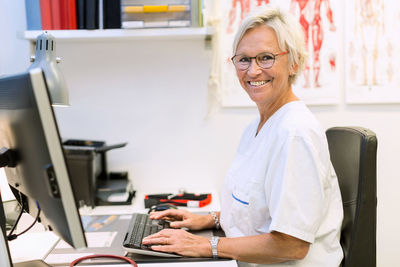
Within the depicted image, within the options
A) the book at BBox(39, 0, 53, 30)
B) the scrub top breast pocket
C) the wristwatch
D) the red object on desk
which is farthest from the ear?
the book at BBox(39, 0, 53, 30)

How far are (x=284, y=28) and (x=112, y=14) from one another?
36.3 inches

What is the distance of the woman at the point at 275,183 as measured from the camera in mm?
977

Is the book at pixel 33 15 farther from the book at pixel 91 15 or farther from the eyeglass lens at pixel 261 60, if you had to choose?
the eyeglass lens at pixel 261 60

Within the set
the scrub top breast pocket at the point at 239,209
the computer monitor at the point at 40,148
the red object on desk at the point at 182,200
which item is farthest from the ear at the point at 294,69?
the computer monitor at the point at 40,148

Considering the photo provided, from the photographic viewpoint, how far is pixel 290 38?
3.77 ft

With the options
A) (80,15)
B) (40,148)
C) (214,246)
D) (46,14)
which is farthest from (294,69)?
(46,14)

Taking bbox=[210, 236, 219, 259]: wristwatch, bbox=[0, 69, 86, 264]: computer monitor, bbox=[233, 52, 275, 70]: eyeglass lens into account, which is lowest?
bbox=[210, 236, 219, 259]: wristwatch

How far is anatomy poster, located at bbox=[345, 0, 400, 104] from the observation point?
1.92 meters

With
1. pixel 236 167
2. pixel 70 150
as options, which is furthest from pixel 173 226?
pixel 70 150

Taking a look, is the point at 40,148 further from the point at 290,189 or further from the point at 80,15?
the point at 80,15

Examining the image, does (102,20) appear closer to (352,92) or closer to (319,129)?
(319,129)

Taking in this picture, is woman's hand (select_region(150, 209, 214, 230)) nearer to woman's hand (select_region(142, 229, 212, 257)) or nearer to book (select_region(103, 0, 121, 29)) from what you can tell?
woman's hand (select_region(142, 229, 212, 257))

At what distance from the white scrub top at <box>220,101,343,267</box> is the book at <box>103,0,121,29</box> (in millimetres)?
940

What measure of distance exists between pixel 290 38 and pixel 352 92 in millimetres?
982
